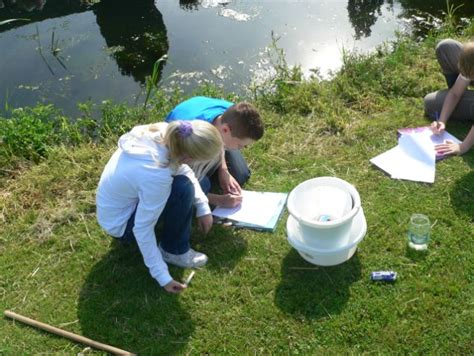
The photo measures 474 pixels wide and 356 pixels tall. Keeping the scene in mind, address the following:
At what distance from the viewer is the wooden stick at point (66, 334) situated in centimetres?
248

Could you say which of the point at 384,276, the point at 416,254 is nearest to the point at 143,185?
the point at 384,276

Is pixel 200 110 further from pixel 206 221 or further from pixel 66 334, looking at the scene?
pixel 66 334

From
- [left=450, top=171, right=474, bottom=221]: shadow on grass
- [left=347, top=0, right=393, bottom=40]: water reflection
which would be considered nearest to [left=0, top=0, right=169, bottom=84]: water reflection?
[left=347, top=0, right=393, bottom=40]: water reflection

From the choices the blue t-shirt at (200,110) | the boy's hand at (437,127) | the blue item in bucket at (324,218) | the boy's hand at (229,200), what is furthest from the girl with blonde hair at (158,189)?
the boy's hand at (437,127)

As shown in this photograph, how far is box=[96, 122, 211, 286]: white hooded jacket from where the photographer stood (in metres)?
2.42

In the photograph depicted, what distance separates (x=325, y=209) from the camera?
269 cm

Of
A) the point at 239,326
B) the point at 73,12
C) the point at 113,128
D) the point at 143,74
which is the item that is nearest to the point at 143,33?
the point at 143,74

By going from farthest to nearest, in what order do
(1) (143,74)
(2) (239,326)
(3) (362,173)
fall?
(1) (143,74) < (3) (362,173) < (2) (239,326)

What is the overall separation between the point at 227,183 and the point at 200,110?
52 centimetres

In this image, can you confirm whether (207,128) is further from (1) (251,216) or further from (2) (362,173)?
(2) (362,173)

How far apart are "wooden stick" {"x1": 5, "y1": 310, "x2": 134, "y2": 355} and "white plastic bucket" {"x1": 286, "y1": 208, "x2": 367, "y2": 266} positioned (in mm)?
1047

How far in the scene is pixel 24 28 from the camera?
274 inches

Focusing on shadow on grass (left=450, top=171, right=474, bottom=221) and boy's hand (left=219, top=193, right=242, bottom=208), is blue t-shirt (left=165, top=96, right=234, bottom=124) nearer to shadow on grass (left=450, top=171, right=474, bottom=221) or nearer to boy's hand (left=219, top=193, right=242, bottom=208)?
boy's hand (left=219, top=193, right=242, bottom=208)

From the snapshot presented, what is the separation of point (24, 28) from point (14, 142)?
3.56 meters
